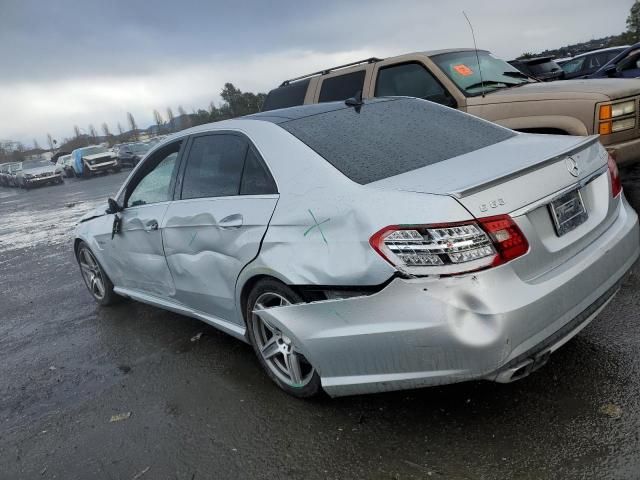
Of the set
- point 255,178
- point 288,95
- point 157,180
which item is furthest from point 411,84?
point 255,178

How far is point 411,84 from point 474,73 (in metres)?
0.76

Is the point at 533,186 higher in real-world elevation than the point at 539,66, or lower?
lower

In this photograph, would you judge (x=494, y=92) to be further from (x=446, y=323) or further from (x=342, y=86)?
(x=446, y=323)

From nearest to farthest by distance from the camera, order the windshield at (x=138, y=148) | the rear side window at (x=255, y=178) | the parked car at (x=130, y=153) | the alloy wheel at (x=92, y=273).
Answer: the rear side window at (x=255, y=178) → the alloy wheel at (x=92, y=273) → the parked car at (x=130, y=153) → the windshield at (x=138, y=148)

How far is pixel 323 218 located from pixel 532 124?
3908 millimetres

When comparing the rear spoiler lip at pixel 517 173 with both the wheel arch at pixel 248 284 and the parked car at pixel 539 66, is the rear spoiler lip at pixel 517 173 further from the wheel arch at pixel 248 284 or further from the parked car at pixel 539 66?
the parked car at pixel 539 66

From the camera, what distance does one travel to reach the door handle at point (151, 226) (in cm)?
411

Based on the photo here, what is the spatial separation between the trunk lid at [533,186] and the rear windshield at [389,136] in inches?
6.1

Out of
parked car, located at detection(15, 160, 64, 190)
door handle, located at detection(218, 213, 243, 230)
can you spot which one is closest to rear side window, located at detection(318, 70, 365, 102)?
door handle, located at detection(218, 213, 243, 230)

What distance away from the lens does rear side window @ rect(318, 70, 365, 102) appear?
7.24 m

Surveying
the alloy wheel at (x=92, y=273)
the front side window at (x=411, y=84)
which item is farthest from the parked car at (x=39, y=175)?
the front side window at (x=411, y=84)

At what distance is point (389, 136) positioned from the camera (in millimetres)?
3318

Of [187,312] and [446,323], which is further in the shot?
[187,312]

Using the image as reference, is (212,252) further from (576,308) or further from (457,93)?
(457,93)
